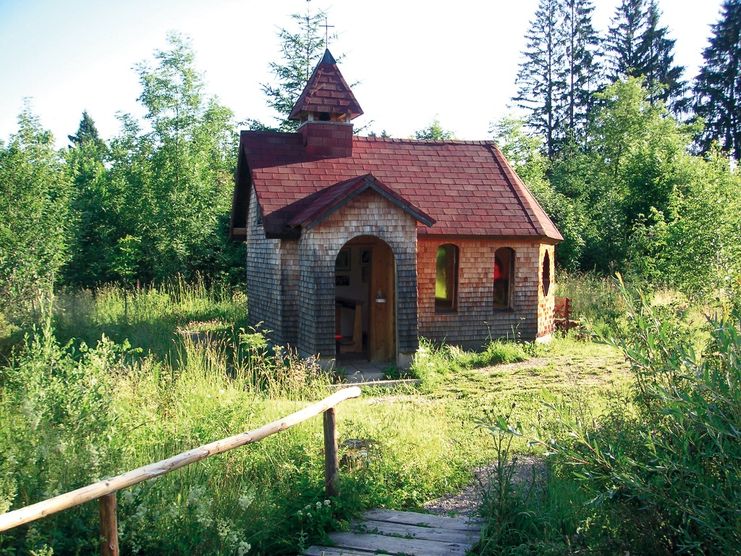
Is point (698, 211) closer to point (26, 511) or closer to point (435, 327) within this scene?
point (435, 327)

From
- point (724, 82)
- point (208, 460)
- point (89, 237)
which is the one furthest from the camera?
point (724, 82)

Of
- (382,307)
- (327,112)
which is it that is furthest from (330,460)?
(327,112)

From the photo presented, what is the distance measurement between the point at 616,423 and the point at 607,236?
18553 millimetres

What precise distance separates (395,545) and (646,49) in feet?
142

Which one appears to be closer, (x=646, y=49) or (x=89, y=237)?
(x=89, y=237)

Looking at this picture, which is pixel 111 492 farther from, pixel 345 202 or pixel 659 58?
pixel 659 58

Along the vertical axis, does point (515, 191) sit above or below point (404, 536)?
above

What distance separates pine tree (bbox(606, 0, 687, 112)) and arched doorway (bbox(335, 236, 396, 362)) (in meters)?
32.7

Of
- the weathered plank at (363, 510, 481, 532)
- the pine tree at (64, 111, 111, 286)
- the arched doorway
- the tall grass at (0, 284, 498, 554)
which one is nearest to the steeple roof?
the arched doorway

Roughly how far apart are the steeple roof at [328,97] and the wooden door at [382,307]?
328 cm

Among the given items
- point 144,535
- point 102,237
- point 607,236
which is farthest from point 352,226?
point 102,237

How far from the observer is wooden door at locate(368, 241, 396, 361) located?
45.6 feet

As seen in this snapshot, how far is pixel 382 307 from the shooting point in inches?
555

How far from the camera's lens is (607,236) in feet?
75.2
